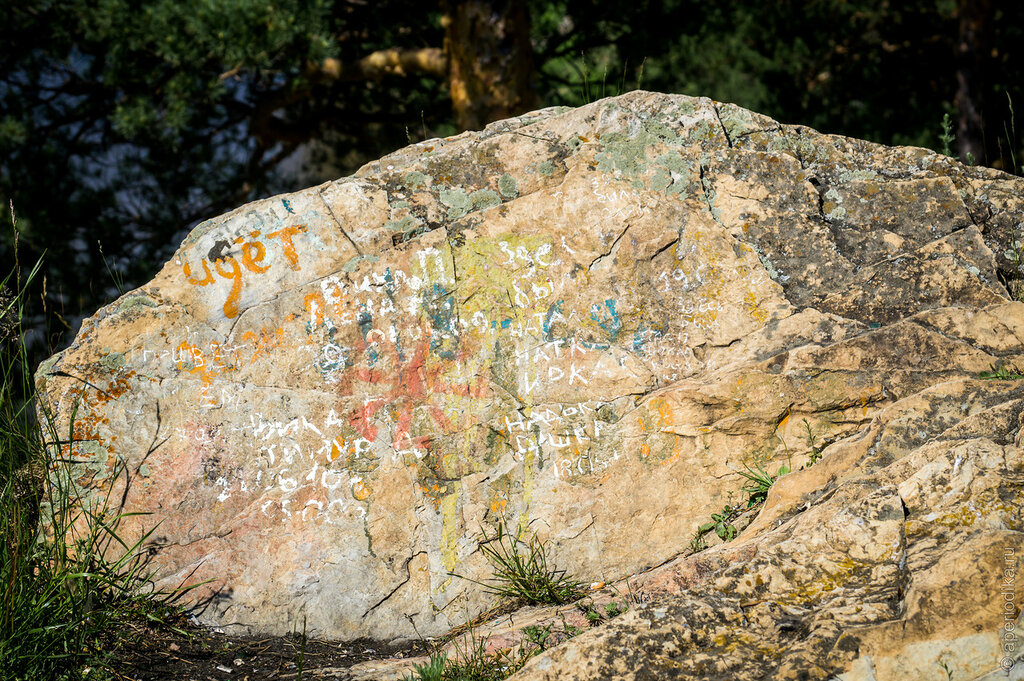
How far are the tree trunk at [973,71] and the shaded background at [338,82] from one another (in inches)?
0.7

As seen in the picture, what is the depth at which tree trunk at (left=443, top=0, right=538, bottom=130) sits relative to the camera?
18.7ft

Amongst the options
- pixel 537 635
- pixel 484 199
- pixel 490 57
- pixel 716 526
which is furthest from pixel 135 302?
pixel 490 57

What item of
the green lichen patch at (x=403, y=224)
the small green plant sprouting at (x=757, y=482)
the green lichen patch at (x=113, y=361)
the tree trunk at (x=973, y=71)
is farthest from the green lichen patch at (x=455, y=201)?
the tree trunk at (x=973, y=71)

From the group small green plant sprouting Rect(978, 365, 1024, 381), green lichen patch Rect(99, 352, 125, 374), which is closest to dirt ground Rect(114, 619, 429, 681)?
green lichen patch Rect(99, 352, 125, 374)

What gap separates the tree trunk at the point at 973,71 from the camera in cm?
718

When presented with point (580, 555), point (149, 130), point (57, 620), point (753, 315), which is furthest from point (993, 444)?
point (149, 130)

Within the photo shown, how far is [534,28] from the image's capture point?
7.57 meters

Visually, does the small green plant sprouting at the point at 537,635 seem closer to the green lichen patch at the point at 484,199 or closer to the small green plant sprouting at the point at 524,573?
the small green plant sprouting at the point at 524,573

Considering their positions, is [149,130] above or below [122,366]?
above

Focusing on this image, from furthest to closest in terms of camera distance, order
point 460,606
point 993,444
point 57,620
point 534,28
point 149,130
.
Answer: point 534,28
point 149,130
point 460,606
point 57,620
point 993,444

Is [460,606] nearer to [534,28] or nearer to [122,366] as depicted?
[122,366]

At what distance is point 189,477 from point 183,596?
1.57 feet

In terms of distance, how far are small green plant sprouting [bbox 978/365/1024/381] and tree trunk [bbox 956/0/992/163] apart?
516 centimetres

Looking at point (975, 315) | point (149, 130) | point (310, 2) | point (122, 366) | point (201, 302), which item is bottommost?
point (975, 315)
